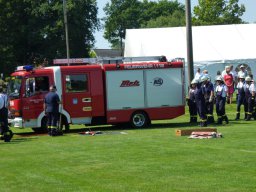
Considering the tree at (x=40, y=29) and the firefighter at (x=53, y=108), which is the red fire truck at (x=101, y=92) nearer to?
the firefighter at (x=53, y=108)

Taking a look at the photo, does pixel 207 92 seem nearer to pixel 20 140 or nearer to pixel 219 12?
pixel 20 140

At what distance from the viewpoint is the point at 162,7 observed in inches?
5261

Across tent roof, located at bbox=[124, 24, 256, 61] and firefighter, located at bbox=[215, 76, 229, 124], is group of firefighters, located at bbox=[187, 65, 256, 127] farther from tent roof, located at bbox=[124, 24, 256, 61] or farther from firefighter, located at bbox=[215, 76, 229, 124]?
tent roof, located at bbox=[124, 24, 256, 61]

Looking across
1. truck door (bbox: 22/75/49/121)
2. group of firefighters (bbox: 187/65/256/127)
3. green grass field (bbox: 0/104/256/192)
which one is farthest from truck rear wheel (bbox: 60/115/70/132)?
group of firefighters (bbox: 187/65/256/127)

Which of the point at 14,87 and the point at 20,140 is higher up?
the point at 14,87

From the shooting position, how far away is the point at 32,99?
22750 mm

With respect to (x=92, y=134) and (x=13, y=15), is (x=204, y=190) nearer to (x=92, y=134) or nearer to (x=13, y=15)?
(x=92, y=134)

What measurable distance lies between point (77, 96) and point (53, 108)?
1.84 meters

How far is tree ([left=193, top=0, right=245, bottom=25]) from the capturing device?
76.0 m

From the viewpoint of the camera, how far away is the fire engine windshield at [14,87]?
2295 cm

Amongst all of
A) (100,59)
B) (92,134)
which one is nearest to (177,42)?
(100,59)

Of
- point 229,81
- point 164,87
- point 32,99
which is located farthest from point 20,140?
point 229,81

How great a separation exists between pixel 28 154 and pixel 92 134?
5.50 metres

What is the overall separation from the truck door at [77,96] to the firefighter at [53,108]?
56.8 inches
